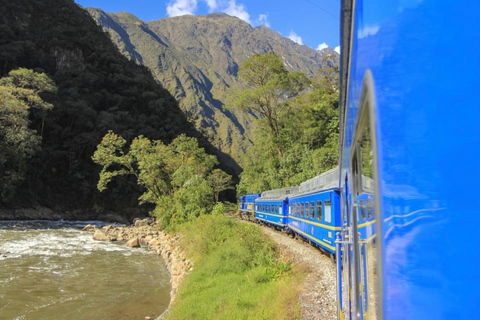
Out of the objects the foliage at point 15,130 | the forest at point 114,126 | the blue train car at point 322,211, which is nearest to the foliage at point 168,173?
the forest at point 114,126

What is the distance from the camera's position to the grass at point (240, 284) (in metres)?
6.94

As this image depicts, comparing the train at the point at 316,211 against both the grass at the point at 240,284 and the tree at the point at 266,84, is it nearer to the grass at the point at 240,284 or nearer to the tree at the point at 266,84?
the grass at the point at 240,284

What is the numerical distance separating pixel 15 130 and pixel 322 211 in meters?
31.9

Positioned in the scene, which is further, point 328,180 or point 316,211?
point 316,211

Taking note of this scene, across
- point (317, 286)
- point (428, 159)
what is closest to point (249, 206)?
point (317, 286)

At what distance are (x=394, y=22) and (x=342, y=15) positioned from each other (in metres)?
0.77

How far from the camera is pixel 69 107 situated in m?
45.6

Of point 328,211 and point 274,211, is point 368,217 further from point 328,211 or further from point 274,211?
point 274,211

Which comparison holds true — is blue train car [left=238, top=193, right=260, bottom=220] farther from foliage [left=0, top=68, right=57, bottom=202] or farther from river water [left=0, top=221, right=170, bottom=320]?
foliage [left=0, top=68, right=57, bottom=202]

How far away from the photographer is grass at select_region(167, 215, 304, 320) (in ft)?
22.8

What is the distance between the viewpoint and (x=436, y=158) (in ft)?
2.15

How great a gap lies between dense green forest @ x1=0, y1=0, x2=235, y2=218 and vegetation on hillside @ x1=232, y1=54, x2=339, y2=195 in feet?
70.2


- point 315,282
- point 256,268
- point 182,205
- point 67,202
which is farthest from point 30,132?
point 315,282

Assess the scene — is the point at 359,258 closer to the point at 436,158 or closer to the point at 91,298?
the point at 436,158
